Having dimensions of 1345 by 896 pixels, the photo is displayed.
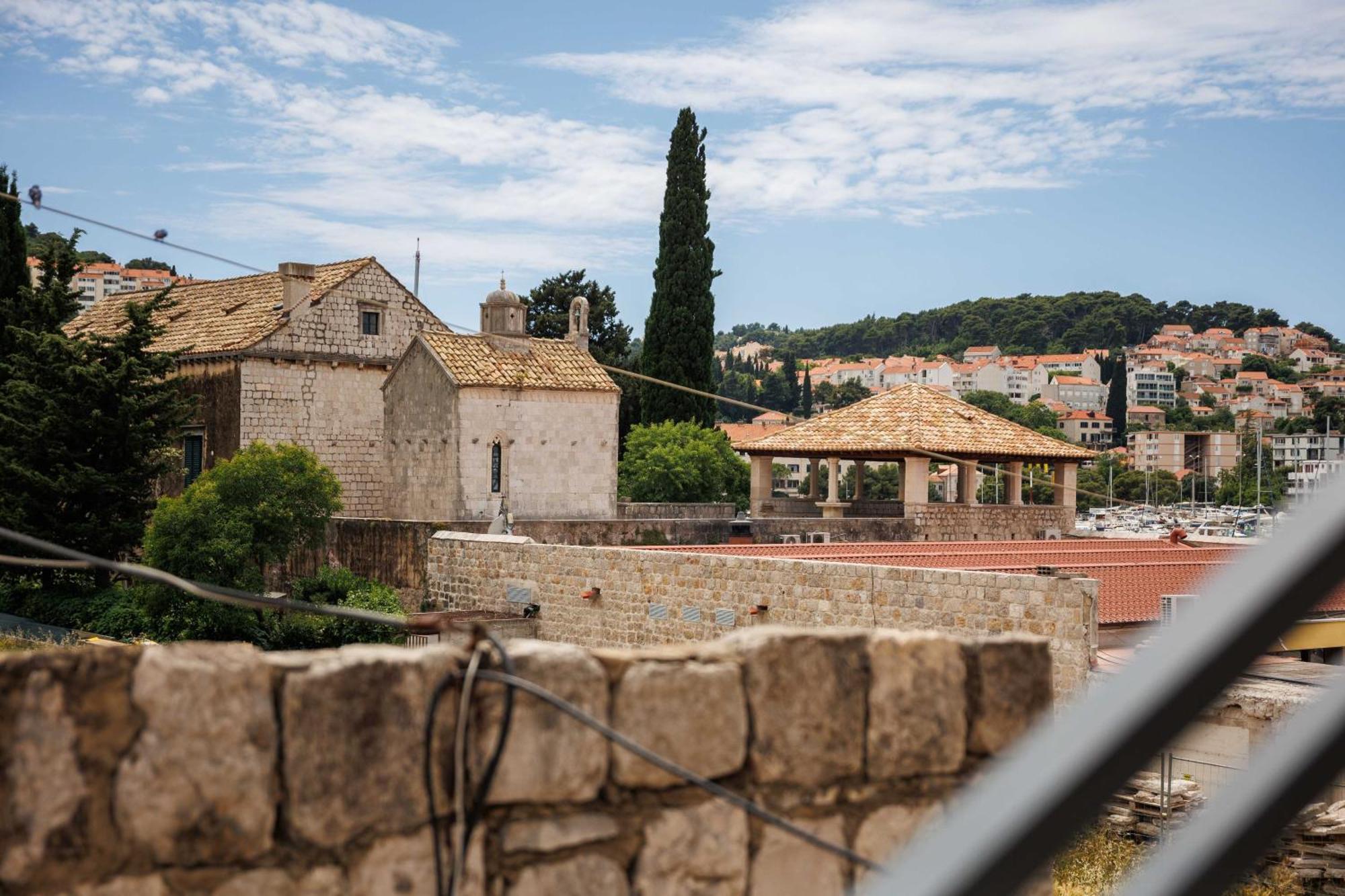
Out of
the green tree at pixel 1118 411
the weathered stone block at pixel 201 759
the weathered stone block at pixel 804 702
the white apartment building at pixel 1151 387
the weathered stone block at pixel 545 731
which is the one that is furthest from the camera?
the white apartment building at pixel 1151 387

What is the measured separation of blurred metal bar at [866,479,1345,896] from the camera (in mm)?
776

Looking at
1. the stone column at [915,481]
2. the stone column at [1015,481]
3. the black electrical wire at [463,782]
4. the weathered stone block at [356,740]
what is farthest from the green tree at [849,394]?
the weathered stone block at [356,740]

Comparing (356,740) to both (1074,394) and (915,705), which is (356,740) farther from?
(1074,394)

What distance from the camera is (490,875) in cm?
335

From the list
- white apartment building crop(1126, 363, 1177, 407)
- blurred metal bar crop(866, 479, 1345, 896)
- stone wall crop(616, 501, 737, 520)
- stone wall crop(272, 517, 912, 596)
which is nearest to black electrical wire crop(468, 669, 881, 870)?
blurred metal bar crop(866, 479, 1345, 896)

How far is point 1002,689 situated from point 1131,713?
3.35 metres

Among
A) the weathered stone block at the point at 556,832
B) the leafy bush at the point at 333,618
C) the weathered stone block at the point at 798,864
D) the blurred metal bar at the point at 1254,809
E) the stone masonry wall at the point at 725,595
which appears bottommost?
the leafy bush at the point at 333,618

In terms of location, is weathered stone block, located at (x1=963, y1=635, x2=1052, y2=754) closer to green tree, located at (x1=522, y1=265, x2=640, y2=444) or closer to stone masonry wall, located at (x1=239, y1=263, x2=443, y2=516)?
stone masonry wall, located at (x1=239, y1=263, x2=443, y2=516)

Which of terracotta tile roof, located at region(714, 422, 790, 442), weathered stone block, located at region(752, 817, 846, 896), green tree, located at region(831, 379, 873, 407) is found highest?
green tree, located at region(831, 379, 873, 407)

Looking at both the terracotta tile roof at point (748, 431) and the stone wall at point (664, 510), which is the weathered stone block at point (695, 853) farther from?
the terracotta tile roof at point (748, 431)

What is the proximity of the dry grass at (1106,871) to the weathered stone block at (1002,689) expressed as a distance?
257 inches

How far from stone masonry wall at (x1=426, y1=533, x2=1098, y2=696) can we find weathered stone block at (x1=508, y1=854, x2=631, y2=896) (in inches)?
315

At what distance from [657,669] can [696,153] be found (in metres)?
46.9

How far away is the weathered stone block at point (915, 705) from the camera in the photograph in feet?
12.5
